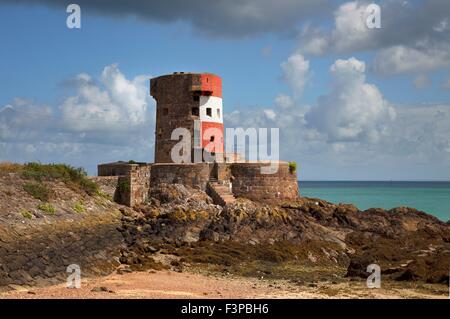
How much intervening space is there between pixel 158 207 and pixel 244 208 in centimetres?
507

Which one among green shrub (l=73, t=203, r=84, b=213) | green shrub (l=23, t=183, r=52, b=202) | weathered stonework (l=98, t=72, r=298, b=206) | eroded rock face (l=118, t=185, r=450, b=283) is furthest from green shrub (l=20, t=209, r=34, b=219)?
weathered stonework (l=98, t=72, r=298, b=206)

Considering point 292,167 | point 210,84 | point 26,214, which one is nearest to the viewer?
point 26,214

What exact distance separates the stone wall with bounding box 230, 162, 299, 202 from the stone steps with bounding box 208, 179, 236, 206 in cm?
112

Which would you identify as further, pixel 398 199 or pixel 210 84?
pixel 398 199

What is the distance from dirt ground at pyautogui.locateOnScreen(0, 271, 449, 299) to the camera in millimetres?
14773

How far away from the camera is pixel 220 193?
99.6 ft

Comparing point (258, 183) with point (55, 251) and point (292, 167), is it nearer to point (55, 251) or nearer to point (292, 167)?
point (292, 167)

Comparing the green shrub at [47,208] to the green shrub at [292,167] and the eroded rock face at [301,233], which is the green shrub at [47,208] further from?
the green shrub at [292,167]

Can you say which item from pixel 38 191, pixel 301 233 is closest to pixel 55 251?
pixel 38 191

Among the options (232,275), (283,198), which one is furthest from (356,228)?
(232,275)

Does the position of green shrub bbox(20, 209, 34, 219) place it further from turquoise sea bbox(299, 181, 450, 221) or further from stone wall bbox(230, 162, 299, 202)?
turquoise sea bbox(299, 181, 450, 221)

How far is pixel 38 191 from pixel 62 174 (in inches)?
129
